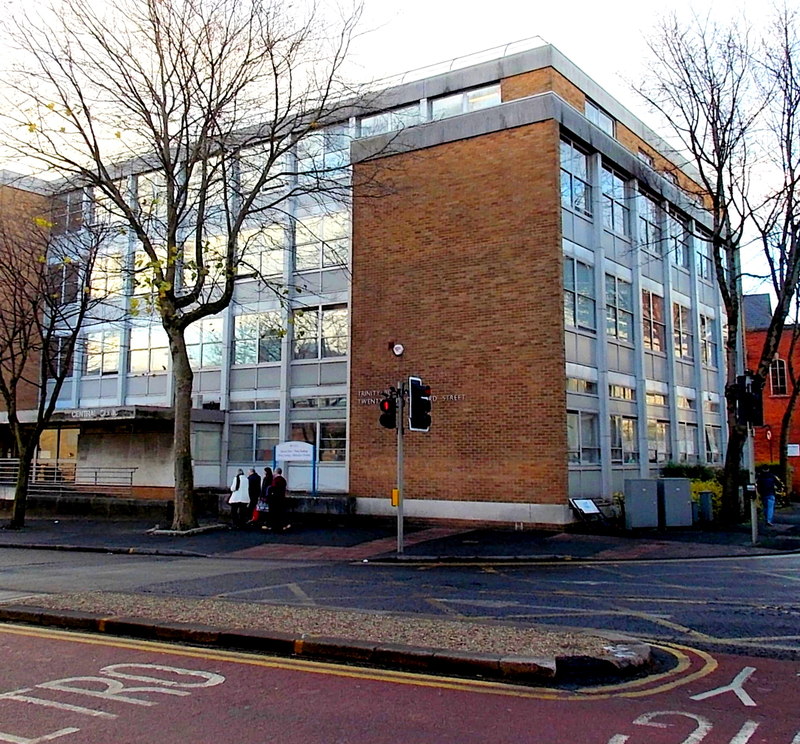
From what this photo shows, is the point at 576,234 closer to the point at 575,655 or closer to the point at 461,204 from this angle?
the point at 461,204

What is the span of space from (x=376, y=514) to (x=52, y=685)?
15555mm

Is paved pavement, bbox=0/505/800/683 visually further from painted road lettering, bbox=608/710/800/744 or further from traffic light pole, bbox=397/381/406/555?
painted road lettering, bbox=608/710/800/744

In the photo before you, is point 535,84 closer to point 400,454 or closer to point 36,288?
point 400,454

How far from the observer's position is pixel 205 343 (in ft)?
87.3

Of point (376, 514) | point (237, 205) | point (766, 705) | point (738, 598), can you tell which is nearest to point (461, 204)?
point (237, 205)

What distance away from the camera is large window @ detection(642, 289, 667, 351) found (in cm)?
2505

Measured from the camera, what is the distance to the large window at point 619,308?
2302cm

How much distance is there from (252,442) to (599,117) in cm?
1481

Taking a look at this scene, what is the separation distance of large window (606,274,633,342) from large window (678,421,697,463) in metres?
4.58

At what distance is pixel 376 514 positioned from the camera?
854 inches

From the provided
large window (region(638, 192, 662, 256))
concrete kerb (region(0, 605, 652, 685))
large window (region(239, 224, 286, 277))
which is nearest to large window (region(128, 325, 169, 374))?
large window (region(239, 224, 286, 277))

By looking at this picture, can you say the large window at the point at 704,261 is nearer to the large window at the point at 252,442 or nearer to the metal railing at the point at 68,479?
the large window at the point at 252,442

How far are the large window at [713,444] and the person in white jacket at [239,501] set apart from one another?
1630cm

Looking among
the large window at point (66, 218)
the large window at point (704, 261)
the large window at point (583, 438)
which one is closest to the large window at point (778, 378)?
the large window at point (704, 261)
